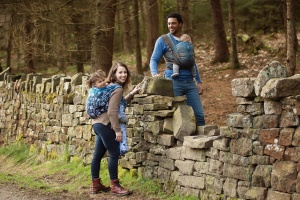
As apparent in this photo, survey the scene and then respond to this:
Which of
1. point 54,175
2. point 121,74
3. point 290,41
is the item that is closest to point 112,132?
point 121,74

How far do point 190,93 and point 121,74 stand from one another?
116 centimetres

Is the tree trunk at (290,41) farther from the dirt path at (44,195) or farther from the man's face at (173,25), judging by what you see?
the dirt path at (44,195)

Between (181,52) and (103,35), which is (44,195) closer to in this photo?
(181,52)

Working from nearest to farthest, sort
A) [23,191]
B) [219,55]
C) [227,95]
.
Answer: [23,191], [227,95], [219,55]

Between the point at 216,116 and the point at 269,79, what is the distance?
5370 millimetres

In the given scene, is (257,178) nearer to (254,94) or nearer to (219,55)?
(254,94)

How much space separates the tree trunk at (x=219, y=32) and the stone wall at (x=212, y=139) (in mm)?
7672

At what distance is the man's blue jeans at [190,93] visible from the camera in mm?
6996

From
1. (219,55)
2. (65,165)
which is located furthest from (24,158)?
(219,55)

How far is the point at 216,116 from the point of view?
34.3 ft

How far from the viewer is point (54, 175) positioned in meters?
8.59

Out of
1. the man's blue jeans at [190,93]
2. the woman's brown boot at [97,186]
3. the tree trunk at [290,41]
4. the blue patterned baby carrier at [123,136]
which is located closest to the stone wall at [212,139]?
the man's blue jeans at [190,93]

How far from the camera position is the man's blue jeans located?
23.0 ft

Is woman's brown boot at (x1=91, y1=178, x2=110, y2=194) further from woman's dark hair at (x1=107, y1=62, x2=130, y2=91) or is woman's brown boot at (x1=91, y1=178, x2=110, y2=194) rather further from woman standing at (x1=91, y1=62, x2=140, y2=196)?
woman's dark hair at (x1=107, y1=62, x2=130, y2=91)
